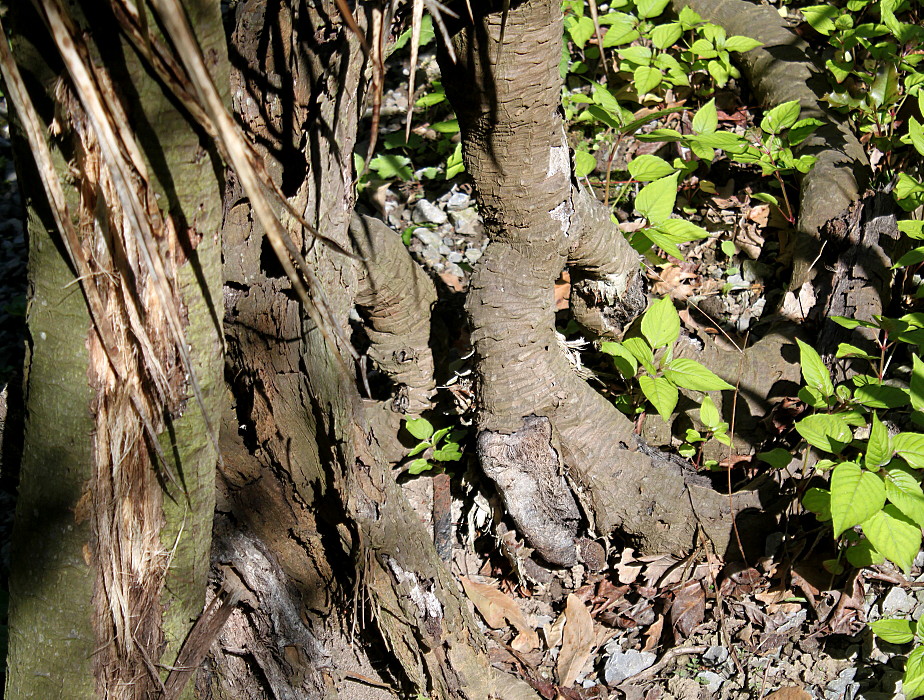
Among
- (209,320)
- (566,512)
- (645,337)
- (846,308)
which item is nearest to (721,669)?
(566,512)

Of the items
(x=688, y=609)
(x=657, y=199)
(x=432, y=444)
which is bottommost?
(x=688, y=609)

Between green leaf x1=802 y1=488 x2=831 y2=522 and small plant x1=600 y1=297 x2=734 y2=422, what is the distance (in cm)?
42

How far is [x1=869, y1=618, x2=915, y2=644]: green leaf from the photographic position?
193cm

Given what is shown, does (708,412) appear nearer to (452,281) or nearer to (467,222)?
(452,281)

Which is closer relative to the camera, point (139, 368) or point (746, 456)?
point (139, 368)

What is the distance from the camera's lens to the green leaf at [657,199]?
277cm

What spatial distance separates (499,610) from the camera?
257cm

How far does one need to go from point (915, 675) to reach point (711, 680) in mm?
629

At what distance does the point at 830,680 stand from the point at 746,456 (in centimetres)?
80

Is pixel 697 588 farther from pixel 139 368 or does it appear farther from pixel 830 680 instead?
pixel 139 368

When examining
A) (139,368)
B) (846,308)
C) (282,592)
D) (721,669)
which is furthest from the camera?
(846,308)

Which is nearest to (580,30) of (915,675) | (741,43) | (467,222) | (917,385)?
(741,43)

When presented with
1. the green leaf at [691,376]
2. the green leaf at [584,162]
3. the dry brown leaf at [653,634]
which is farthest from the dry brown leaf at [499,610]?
the green leaf at [584,162]

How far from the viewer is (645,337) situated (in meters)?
2.50
